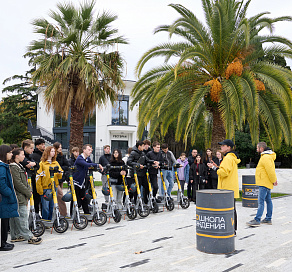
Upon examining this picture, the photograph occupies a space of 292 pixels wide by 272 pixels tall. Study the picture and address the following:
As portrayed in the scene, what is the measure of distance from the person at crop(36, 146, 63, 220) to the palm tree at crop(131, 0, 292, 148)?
537 centimetres

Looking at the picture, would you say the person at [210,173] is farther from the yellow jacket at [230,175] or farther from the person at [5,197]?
the person at [5,197]

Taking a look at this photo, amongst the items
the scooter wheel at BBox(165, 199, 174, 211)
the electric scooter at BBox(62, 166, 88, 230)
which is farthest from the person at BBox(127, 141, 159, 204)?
the electric scooter at BBox(62, 166, 88, 230)

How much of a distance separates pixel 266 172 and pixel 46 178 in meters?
4.90

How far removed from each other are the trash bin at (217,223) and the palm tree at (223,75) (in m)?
6.08

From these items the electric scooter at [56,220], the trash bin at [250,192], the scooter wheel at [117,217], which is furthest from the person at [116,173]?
the trash bin at [250,192]

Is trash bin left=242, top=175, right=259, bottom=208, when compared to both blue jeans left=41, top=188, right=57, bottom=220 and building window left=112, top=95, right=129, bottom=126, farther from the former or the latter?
building window left=112, top=95, right=129, bottom=126

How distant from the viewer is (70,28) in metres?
14.7

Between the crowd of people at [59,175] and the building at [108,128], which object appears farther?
the building at [108,128]

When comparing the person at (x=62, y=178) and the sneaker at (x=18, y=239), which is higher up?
the person at (x=62, y=178)

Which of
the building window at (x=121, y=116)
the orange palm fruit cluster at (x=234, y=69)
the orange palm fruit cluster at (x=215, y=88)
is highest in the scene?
the building window at (x=121, y=116)

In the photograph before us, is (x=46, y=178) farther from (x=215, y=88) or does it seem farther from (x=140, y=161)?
(x=215, y=88)

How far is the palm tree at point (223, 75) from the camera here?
1145 cm

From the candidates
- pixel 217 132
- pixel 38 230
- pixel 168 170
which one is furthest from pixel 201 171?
pixel 38 230

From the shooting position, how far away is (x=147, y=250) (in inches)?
219
